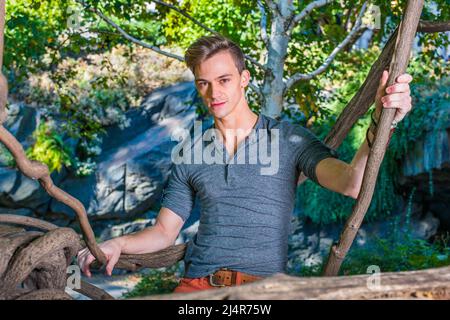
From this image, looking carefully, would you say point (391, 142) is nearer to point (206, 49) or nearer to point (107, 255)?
point (206, 49)

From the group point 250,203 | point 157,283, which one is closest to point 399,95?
point 250,203

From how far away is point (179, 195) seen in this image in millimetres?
2338

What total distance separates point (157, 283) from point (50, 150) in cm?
285

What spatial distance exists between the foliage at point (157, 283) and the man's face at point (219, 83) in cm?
417

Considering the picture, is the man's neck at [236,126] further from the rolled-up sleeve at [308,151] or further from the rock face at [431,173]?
the rock face at [431,173]

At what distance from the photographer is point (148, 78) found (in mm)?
10578

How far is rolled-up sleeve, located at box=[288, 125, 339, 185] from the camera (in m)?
2.12

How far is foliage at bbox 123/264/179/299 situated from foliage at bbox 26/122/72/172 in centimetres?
216

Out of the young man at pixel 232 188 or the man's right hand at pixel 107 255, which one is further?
the young man at pixel 232 188

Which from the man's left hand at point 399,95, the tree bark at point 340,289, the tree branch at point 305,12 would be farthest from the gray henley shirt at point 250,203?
the tree branch at point 305,12

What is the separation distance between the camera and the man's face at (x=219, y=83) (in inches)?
88.6

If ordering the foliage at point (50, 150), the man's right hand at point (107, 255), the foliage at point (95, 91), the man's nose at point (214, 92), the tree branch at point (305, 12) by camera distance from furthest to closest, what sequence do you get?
1. the foliage at point (95, 91)
2. the foliage at point (50, 150)
3. the tree branch at point (305, 12)
4. the man's nose at point (214, 92)
5. the man's right hand at point (107, 255)
